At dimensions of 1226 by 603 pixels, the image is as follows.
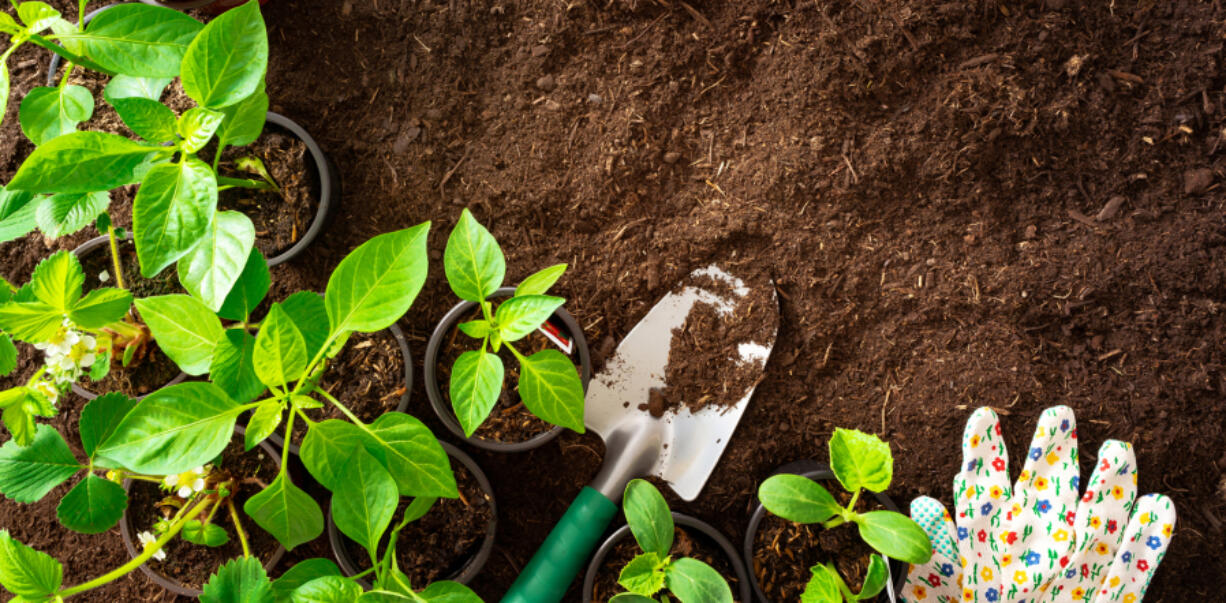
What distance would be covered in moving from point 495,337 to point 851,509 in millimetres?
672

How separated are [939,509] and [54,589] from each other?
1.55m

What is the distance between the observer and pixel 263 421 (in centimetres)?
100

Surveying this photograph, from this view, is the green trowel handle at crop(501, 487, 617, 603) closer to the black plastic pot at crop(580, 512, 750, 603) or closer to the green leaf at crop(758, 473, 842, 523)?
the black plastic pot at crop(580, 512, 750, 603)

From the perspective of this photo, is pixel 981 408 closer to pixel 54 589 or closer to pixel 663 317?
pixel 663 317

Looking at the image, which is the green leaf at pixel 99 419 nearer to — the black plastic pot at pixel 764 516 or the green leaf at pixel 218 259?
the green leaf at pixel 218 259

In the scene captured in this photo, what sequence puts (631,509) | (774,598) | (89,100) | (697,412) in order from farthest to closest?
(697,412) → (774,598) → (631,509) → (89,100)

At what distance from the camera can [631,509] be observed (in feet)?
3.90

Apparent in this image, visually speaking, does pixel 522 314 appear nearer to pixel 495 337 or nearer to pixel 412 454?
pixel 495 337

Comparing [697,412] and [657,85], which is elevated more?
[657,85]

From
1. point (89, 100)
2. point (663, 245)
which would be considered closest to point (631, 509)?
point (663, 245)

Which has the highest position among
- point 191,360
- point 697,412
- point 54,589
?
point 191,360

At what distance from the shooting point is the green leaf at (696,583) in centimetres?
112

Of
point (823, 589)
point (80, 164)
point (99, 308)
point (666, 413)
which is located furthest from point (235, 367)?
point (823, 589)

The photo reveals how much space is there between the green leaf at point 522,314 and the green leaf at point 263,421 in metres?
0.33
